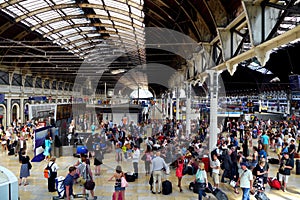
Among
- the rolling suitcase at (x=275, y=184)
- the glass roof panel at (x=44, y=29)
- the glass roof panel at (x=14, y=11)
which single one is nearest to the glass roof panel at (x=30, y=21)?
the glass roof panel at (x=14, y=11)

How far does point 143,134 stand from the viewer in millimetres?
23016

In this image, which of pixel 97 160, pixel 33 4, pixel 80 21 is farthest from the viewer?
pixel 80 21

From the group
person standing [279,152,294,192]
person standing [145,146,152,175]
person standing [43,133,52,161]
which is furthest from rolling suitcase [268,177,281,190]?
person standing [43,133,52,161]

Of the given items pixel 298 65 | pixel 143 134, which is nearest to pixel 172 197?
pixel 143 134

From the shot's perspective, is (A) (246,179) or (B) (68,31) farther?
(B) (68,31)

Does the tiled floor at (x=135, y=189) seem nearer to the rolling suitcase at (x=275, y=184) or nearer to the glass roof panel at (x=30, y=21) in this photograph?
the rolling suitcase at (x=275, y=184)

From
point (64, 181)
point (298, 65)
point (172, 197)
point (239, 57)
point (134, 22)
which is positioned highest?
point (134, 22)

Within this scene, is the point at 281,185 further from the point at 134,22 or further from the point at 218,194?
the point at 134,22

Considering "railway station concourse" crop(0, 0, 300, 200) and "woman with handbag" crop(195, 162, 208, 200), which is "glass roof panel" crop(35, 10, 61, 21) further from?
"woman with handbag" crop(195, 162, 208, 200)

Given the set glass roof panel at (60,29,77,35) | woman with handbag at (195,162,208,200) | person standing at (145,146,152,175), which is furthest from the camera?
glass roof panel at (60,29,77,35)

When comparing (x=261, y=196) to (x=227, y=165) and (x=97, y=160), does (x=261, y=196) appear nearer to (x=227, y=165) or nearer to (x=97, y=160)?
(x=227, y=165)

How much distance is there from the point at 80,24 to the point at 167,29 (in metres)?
8.11

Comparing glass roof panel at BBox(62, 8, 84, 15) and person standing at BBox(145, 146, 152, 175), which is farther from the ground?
glass roof panel at BBox(62, 8, 84, 15)

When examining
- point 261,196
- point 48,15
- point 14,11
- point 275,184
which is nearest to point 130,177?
point 261,196
